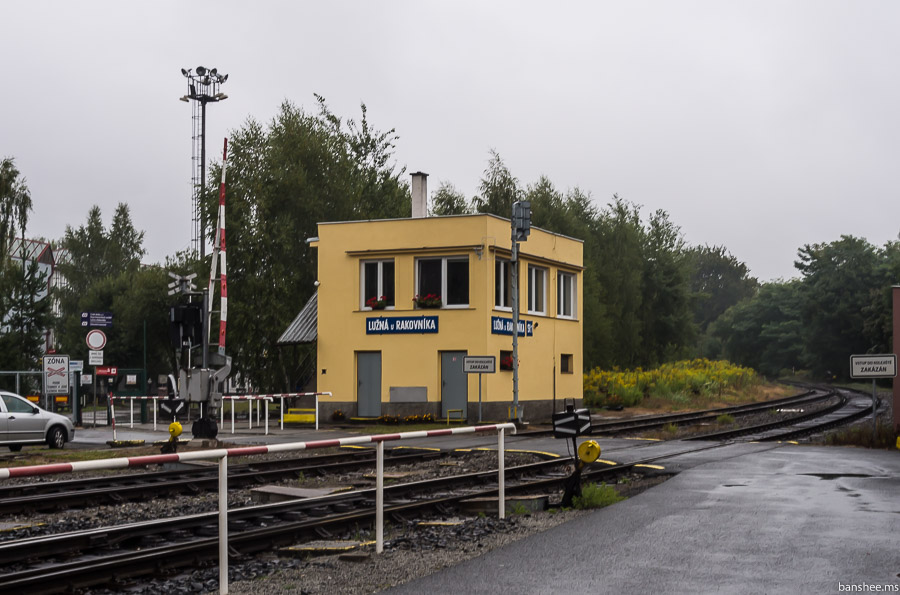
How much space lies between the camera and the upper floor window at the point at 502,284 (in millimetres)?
33500

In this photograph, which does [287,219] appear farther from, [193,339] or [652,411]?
[193,339]

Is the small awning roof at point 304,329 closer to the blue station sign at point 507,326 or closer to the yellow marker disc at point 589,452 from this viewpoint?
the blue station sign at point 507,326

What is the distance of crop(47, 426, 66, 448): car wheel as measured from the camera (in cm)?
2372

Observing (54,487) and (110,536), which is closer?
(110,536)

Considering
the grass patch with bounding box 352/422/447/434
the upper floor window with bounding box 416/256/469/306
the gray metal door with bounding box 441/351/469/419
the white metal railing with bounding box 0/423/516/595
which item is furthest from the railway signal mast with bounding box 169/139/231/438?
the upper floor window with bounding box 416/256/469/306

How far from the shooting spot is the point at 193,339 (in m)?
20.8

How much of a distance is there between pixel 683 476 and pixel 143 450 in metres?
11.0

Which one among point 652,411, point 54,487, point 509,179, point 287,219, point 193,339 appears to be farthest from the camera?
point 509,179

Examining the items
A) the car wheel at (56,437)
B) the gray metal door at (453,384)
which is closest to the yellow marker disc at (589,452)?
the car wheel at (56,437)

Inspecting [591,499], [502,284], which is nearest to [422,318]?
[502,284]

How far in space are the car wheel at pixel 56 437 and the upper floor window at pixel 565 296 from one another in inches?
713

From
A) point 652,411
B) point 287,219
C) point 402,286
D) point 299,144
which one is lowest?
point 652,411

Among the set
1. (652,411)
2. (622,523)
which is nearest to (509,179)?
(652,411)

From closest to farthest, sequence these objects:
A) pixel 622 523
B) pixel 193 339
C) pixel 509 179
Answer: pixel 622 523 → pixel 193 339 → pixel 509 179
